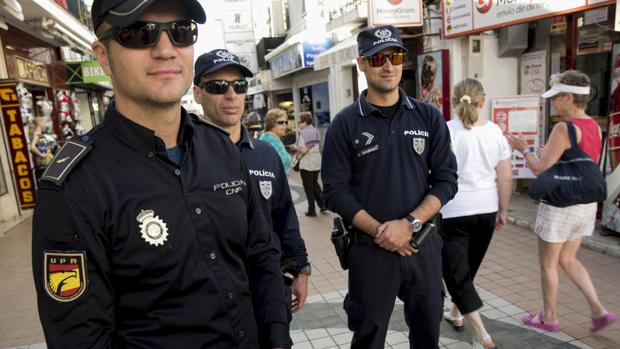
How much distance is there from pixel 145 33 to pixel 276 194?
52.8 inches

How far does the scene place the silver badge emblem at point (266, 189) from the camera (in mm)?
2383

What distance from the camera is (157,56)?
1368 millimetres

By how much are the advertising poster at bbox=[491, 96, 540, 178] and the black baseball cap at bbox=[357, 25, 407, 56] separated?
197 inches

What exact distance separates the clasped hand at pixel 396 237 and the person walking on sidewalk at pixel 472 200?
0.86m

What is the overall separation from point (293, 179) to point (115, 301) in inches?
431

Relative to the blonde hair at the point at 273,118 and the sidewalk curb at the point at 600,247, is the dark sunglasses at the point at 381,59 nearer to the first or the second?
the blonde hair at the point at 273,118

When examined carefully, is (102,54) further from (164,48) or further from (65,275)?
(65,275)

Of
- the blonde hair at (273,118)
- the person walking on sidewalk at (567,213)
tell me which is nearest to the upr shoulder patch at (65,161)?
the person walking on sidewalk at (567,213)

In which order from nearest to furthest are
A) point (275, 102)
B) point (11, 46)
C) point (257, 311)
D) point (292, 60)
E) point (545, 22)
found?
point (257, 311)
point (545, 22)
point (11, 46)
point (292, 60)
point (275, 102)

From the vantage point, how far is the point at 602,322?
10.9ft

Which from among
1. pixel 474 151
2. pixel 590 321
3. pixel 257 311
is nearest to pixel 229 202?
pixel 257 311

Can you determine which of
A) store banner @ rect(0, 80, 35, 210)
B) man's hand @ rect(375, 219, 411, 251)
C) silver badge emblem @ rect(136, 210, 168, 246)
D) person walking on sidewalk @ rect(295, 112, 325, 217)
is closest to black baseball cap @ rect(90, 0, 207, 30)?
silver badge emblem @ rect(136, 210, 168, 246)

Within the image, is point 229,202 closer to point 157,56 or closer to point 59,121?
point 157,56

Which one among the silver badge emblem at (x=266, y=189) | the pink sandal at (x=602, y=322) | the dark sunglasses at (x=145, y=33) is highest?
the dark sunglasses at (x=145, y=33)
